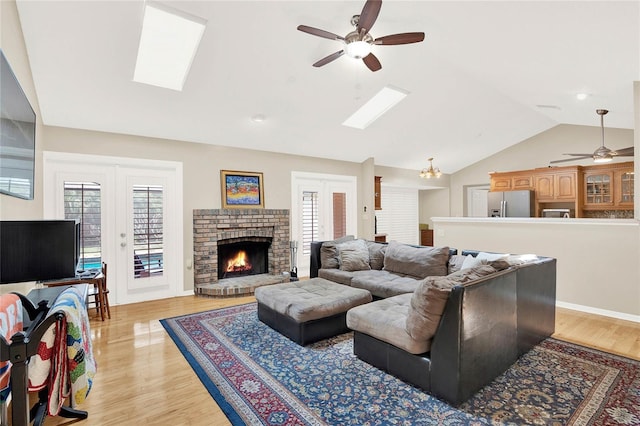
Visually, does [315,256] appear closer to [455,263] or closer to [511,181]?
[455,263]

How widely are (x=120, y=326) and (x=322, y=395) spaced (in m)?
2.73

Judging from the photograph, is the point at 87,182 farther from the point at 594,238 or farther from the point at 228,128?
the point at 594,238

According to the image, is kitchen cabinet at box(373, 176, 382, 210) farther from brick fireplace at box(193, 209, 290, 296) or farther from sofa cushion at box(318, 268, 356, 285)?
sofa cushion at box(318, 268, 356, 285)

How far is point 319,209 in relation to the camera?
665cm

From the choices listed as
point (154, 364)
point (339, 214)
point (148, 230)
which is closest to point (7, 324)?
point (154, 364)

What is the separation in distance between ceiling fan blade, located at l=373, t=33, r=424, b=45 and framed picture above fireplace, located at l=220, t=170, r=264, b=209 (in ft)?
11.5

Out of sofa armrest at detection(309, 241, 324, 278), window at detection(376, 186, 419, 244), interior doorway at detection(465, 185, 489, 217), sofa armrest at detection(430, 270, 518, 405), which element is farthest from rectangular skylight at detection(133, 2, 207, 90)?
interior doorway at detection(465, 185, 489, 217)

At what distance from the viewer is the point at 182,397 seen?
2244 millimetres

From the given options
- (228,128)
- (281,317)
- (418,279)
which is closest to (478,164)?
(418,279)

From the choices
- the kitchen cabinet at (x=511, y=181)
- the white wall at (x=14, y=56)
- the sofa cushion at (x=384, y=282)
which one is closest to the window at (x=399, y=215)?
the kitchen cabinet at (x=511, y=181)

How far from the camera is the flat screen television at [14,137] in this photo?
5.65ft

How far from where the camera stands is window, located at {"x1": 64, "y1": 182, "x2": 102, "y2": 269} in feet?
13.7

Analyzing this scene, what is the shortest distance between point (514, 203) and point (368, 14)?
6437 mm

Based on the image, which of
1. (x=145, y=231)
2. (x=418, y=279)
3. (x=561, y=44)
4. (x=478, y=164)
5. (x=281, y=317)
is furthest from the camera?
(x=478, y=164)
